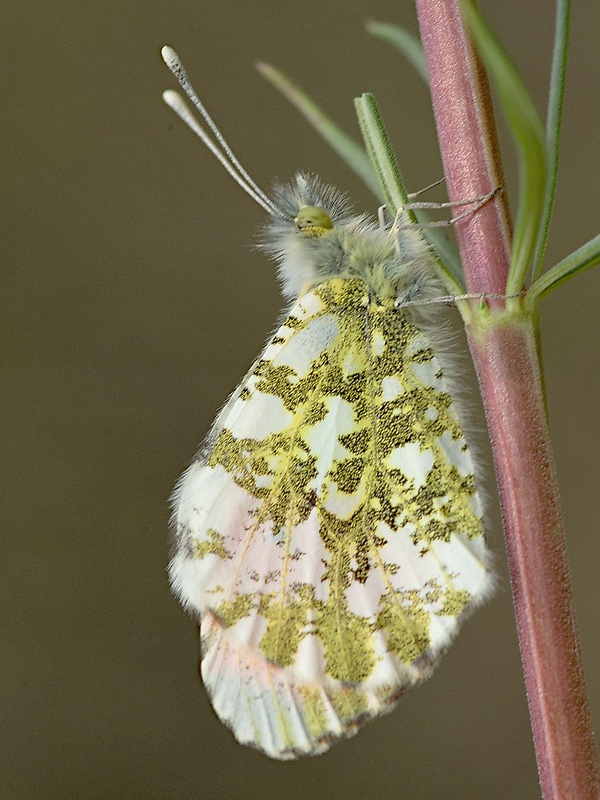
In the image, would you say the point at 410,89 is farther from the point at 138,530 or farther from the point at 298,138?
the point at 138,530

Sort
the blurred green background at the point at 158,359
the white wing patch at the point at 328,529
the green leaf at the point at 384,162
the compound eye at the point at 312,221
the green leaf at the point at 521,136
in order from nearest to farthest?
the green leaf at the point at 521,136, the green leaf at the point at 384,162, the white wing patch at the point at 328,529, the compound eye at the point at 312,221, the blurred green background at the point at 158,359

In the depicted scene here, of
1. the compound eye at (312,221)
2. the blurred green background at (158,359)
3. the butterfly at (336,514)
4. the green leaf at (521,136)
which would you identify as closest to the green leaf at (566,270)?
the green leaf at (521,136)

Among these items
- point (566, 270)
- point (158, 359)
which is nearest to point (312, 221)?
point (566, 270)

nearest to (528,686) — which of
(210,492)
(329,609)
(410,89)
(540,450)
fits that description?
(540,450)

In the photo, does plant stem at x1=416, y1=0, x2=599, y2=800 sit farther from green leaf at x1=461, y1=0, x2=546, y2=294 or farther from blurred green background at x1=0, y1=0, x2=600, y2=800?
blurred green background at x1=0, y1=0, x2=600, y2=800

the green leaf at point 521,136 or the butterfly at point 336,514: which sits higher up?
the green leaf at point 521,136

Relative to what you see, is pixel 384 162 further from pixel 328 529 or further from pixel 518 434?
pixel 328 529

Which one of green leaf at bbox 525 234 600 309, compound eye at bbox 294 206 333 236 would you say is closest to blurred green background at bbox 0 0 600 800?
compound eye at bbox 294 206 333 236

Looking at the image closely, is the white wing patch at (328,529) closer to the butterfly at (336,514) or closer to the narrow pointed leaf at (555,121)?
the butterfly at (336,514)
